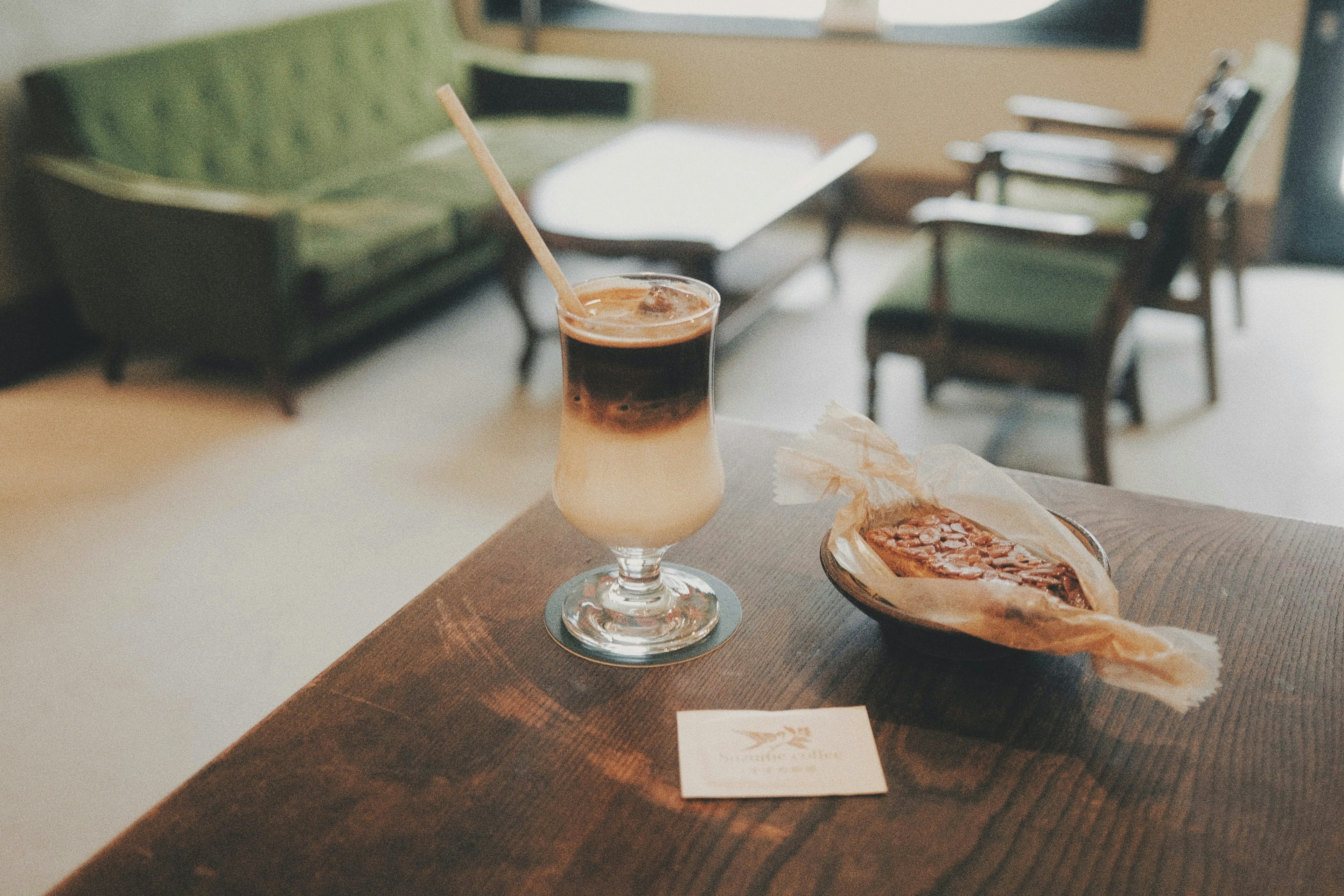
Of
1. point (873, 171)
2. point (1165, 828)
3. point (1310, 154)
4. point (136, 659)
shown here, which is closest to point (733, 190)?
point (873, 171)

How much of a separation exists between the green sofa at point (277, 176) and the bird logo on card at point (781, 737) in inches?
94.0

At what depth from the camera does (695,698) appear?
977 mm

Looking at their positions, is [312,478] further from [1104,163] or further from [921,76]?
[921,76]

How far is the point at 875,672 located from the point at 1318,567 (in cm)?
52

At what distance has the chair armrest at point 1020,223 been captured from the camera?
7.97ft

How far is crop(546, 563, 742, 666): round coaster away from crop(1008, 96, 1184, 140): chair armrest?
2649mm

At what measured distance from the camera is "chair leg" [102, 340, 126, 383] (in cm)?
331

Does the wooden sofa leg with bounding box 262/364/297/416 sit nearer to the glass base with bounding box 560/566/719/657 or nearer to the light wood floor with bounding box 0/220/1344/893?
the light wood floor with bounding box 0/220/1344/893

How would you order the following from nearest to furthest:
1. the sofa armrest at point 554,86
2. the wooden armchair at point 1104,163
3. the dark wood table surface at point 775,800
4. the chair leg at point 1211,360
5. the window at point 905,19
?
the dark wood table surface at point 775,800 < the wooden armchair at point 1104,163 < the chair leg at point 1211,360 < the window at point 905,19 < the sofa armrest at point 554,86

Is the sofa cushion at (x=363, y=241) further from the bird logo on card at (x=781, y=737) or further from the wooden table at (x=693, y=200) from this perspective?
the bird logo on card at (x=781, y=737)

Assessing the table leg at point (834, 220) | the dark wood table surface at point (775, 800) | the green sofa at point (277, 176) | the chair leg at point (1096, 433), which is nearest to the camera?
the dark wood table surface at point (775, 800)

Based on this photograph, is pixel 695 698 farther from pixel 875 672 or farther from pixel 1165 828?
pixel 1165 828

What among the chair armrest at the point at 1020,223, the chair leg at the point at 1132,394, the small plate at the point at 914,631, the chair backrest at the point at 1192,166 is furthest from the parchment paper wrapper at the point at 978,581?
the chair leg at the point at 1132,394

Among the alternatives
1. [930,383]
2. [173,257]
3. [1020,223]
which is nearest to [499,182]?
[1020,223]
